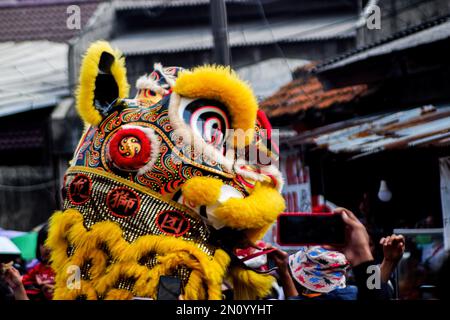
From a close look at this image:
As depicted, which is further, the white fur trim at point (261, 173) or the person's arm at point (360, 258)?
the white fur trim at point (261, 173)

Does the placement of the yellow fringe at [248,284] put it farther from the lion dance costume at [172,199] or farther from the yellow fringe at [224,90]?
the yellow fringe at [224,90]

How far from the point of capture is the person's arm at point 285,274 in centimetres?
381

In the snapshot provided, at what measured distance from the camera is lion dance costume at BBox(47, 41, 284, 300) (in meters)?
4.06

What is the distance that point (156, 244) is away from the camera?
13.5ft

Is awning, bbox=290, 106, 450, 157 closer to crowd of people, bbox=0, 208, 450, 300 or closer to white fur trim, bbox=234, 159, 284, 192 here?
crowd of people, bbox=0, 208, 450, 300

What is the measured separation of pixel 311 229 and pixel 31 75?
946cm

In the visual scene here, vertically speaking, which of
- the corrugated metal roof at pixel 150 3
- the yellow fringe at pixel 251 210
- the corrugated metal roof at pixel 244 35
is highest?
the corrugated metal roof at pixel 150 3

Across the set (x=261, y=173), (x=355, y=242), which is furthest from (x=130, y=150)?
(x=355, y=242)

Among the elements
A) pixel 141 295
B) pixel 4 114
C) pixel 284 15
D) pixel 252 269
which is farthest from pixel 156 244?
pixel 284 15

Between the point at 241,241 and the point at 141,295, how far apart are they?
22.7 inches

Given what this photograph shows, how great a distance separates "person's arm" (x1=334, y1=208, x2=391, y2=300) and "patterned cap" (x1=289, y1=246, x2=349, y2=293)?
61 cm

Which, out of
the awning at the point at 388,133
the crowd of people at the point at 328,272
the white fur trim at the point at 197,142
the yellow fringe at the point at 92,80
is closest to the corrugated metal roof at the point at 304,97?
the awning at the point at 388,133

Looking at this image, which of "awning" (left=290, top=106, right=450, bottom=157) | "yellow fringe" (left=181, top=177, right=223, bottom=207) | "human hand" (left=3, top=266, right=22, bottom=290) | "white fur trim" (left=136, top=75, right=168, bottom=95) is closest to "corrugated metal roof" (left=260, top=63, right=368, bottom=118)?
"awning" (left=290, top=106, right=450, bottom=157)
